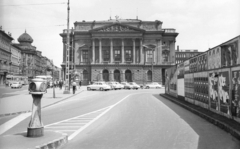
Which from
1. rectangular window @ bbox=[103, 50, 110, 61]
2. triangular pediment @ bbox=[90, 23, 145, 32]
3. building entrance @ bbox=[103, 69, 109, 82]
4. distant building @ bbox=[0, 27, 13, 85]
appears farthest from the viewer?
distant building @ bbox=[0, 27, 13, 85]

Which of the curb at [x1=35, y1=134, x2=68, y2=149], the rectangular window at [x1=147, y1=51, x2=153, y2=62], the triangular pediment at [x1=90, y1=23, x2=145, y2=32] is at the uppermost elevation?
the triangular pediment at [x1=90, y1=23, x2=145, y2=32]

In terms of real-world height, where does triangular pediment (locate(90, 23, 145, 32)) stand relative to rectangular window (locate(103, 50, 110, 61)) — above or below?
above

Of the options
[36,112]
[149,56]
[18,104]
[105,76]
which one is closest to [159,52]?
[149,56]

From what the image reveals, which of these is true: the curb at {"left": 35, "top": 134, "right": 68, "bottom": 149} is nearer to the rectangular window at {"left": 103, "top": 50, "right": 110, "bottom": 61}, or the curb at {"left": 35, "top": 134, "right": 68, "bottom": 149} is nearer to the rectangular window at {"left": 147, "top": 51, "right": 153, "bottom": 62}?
the rectangular window at {"left": 103, "top": 50, "right": 110, "bottom": 61}

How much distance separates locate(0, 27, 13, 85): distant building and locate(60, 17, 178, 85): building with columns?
63.1ft

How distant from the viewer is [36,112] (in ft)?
23.3

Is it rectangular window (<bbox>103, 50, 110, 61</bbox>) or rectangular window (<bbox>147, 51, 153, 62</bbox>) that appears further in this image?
rectangular window (<bbox>103, 50, 110, 61</bbox>)

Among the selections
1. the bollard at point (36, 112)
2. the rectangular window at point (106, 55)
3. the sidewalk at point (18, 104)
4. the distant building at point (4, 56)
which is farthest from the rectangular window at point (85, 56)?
the bollard at point (36, 112)

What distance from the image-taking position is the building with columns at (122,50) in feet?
238

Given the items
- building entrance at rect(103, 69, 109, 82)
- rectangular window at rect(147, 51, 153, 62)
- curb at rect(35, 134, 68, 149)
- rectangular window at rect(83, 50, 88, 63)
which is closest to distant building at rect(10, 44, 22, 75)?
rectangular window at rect(83, 50, 88, 63)

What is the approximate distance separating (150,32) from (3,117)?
2559 inches

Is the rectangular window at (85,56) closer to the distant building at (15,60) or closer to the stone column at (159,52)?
the stone column at (159,52)

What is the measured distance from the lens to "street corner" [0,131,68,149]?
19.8 feet

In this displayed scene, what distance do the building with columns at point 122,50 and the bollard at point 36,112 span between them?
2574 inches
